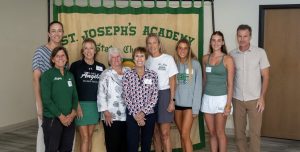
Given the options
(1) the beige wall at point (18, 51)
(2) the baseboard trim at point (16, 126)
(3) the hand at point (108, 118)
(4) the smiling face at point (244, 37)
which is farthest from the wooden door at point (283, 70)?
(2) the baseboard trim at point (16, 126)

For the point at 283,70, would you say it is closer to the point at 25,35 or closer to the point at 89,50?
the point at 89,50

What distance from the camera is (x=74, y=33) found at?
14.2ft

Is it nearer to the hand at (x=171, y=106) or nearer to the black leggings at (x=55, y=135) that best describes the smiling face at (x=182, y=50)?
the hand at (x=171, y=106)

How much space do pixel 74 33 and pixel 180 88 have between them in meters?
1.42

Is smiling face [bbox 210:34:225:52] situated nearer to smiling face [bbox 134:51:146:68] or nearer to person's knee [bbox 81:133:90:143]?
smiling face [bbox 134:51:146:68]

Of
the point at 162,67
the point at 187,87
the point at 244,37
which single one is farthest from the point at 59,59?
the point at 244,37

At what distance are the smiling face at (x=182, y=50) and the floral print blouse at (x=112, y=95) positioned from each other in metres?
0.63

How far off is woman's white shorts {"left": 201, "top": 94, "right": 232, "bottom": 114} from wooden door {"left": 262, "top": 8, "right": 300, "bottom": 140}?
197cm

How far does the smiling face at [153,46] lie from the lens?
150 inches

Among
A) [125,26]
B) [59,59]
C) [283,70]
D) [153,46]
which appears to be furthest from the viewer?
[283,70]

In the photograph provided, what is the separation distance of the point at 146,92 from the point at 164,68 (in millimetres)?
365

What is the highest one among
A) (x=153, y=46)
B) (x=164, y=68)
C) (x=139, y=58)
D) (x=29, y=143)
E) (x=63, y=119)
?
(x=153, y=46)

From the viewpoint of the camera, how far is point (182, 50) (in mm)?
3889

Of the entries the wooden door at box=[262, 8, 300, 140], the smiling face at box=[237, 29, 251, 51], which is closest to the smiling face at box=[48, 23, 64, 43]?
the smiling face at box=[237, 29, 251, 51]
